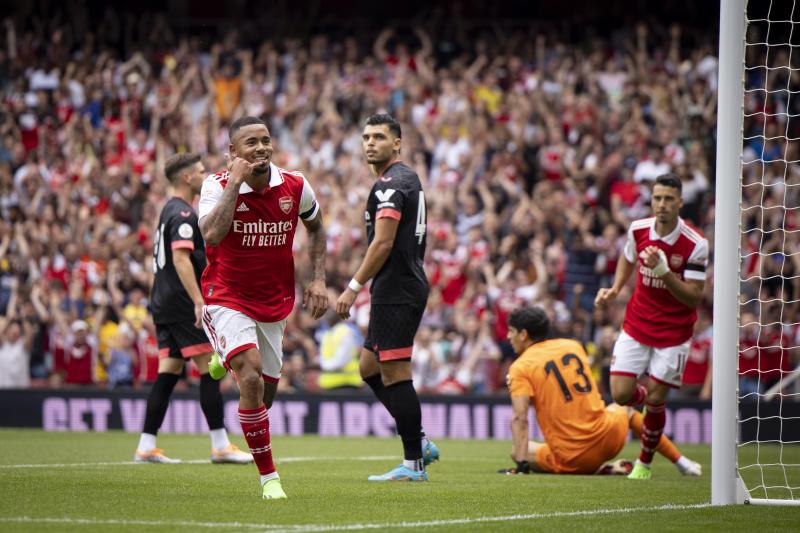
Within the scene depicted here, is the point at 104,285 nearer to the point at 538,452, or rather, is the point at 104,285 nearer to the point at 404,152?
the point at 404,152

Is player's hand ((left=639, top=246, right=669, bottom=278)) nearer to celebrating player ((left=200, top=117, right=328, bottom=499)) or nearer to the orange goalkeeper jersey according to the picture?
the orange goalkeeper jersey

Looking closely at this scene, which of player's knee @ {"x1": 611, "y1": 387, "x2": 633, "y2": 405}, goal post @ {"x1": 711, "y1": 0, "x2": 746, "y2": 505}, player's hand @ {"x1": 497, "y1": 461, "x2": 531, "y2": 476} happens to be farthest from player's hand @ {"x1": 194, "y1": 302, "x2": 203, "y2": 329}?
goal post @ {"x1": 711, "y1": 0, "x2": 746, "y2": 505}

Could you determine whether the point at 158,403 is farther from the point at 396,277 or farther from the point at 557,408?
the point at 557,408

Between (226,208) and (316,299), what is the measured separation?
34.9 inches

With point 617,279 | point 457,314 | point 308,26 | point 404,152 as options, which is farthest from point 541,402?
point 308,26

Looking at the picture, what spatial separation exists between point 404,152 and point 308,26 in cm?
597

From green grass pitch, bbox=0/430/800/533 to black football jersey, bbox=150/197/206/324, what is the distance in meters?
1.41

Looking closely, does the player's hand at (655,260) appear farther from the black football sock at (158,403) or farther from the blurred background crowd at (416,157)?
the blurred background crowd at (416,157)

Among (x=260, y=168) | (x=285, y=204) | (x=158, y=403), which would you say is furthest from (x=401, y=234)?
(x=158, y=403)

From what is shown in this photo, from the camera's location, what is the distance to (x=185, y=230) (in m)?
10.7

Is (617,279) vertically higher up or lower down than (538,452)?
higher up

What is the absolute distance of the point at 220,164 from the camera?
22.2 m

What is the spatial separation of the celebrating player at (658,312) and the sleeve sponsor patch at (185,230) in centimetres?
367

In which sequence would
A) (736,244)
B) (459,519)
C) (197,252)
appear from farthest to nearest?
(197,252) → (736,244) → (459,519)
